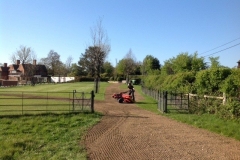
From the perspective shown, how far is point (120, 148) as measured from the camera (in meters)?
8.06

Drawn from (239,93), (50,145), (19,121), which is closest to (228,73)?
(239,93)

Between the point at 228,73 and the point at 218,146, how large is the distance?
7544 mm

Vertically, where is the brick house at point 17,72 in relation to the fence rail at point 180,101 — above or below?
above

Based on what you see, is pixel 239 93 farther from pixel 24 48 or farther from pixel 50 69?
pixel 50 69

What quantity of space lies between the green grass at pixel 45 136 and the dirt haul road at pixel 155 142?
56 cm

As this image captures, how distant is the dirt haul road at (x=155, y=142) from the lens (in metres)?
7.38

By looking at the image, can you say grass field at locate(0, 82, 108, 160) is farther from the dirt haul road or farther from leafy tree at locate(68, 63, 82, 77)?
leafy tree at locate(68, 63, 82, 77)

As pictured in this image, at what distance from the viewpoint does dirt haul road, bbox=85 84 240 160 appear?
7383 mm

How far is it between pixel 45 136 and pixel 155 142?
4491mm

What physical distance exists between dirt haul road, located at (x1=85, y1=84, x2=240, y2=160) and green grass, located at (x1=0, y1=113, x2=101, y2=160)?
56 centimetres

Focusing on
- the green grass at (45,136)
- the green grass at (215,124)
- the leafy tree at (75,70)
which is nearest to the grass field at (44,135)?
the green grass at (45,136)

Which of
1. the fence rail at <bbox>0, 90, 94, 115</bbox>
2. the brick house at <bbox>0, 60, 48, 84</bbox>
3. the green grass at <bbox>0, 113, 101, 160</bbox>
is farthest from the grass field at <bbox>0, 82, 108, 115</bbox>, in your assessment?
the brick house at <bbox>0, 60, 48, 84</bbox>

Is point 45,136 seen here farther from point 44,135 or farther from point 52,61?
point 52,61

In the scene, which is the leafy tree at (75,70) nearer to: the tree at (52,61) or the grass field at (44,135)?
the tree at (52,61)
